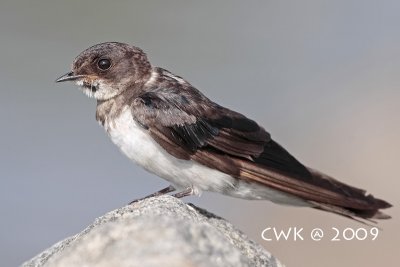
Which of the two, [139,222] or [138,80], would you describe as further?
[138,80]

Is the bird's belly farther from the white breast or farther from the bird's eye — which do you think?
the bird's eye

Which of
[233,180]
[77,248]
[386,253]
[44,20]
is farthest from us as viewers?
[44,20]

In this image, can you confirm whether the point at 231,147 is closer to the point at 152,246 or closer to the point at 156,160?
the point at 156,160

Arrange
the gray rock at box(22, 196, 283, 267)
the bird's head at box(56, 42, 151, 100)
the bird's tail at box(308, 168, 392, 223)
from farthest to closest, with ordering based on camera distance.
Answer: the bird's head at box(56, 42, 151, 100) → the bird's tail at box(308, 168, 392, 223) → the gray rock at box(22, 196, 283, 267)

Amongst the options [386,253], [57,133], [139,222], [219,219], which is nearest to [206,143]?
[219,219]

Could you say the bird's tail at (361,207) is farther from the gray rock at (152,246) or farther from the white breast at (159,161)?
the gray rock at (152,246)

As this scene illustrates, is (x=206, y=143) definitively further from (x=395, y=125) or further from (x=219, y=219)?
(x=395, y=125)

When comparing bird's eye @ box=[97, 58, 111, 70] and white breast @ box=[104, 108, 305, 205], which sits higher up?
bird's eye @ box=[97, 58, 111, 70]

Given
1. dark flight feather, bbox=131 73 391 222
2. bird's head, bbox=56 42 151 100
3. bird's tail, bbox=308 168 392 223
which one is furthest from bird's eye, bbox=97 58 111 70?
bird's tail, bbox=308 168 392 223
